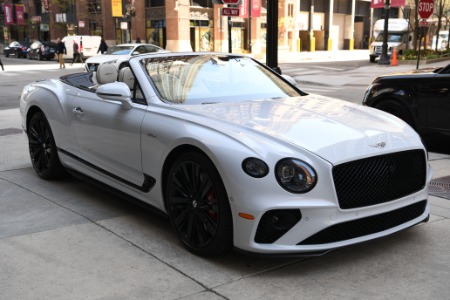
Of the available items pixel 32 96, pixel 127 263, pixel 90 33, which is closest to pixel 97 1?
pixel 90 33

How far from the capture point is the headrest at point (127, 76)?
17.3ft

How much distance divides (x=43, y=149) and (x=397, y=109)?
17.3 ft

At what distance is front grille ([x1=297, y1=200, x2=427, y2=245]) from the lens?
3436 millimetres

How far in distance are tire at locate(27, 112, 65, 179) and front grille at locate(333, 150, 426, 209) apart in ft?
11.9

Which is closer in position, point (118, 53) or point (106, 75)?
point (106, 75)

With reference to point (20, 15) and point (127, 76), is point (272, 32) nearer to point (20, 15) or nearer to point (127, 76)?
point (127, 76)

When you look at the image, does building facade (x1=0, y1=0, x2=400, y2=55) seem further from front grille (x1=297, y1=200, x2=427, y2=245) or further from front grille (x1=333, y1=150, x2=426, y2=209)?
front grille (x1=297, y1=200, x2=427, y2=245)

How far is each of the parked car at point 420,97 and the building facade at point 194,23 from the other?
28413 mm

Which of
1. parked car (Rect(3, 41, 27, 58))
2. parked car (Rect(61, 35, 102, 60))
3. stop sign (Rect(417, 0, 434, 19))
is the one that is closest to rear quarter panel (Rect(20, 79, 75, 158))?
stop sign (Rect(417, 0, 434, 19))

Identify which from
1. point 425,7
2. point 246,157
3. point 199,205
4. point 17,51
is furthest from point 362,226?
point 17,51

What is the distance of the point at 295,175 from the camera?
133 inches

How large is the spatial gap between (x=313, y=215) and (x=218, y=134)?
894mm

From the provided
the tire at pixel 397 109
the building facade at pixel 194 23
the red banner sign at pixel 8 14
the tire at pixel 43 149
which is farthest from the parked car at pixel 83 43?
the tire at pixel 43 149

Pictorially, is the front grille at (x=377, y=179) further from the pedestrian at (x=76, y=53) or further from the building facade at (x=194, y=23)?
the pedestrian at (x=76, y=53)
